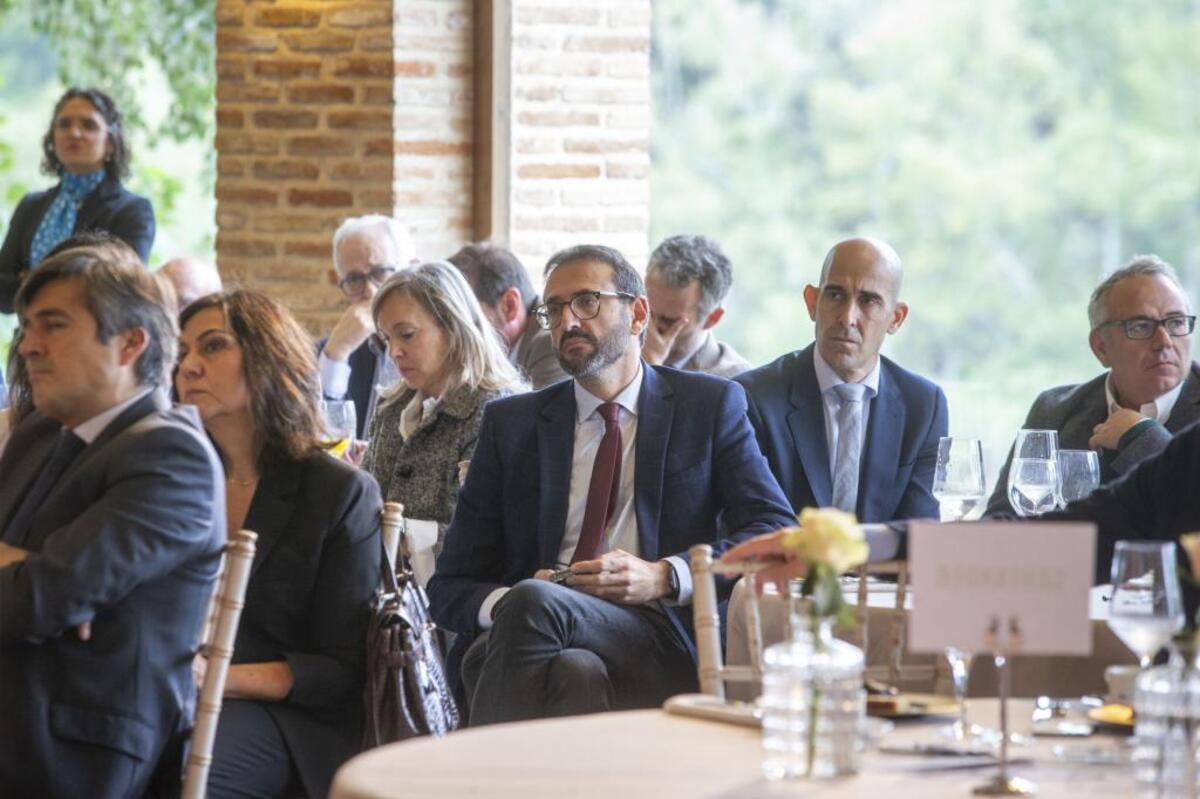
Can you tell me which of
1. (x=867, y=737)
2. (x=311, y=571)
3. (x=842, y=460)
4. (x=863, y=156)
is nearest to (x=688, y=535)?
(x=842, y=460)

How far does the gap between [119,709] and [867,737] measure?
1.27m

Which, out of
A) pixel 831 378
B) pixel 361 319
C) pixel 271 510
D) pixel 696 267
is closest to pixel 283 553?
pixel 271 510

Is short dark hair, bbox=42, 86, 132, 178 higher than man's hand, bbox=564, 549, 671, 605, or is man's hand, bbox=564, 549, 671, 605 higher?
short dark hair, bbox=42, 86, 132, 178

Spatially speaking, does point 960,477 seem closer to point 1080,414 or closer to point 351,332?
point 1080,414

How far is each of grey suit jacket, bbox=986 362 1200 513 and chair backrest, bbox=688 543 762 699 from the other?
1651mm

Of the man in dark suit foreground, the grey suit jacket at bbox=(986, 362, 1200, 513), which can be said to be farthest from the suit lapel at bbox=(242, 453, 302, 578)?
the grey suit jacket at bbox=(986, 362, 1200, 513)

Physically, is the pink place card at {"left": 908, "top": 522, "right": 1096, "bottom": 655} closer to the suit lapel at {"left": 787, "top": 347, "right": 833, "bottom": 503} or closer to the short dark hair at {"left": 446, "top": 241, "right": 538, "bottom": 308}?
the suit lapel at {"left": 787, "top": 347, "right": 833, "bottom": 503}

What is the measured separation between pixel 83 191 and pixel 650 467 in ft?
12.3

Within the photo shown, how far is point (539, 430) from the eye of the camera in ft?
14.1

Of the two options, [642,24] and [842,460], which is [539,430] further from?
[642,24]

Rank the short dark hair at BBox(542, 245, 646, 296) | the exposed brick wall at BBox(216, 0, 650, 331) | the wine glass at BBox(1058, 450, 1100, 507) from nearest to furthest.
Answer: the wine glass at BBox(1058, 450, 1100, 507), the short dark hair at BBox(542, 245, 646, 296), the exposed brick wall at BBox(216, 0, 650, 331)

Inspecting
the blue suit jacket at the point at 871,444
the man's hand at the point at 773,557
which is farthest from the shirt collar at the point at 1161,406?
the man's hand at the point at 773,557

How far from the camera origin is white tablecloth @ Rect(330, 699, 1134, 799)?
2.10 m

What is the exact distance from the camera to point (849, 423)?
4.66m
